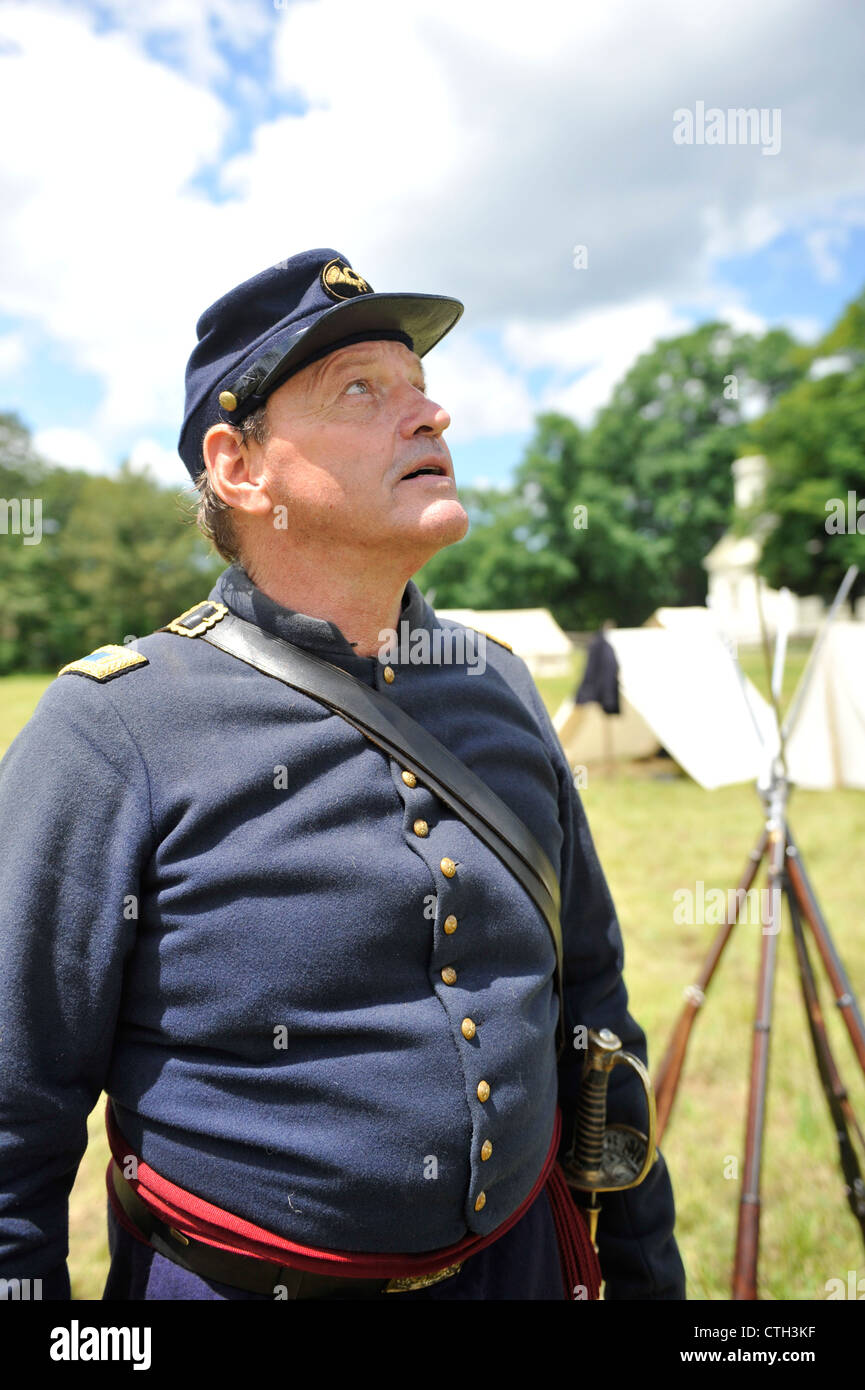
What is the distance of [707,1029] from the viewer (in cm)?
500

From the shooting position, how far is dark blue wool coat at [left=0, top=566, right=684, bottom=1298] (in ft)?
4.42

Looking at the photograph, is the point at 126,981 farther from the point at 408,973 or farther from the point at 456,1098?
the point at 456,1098

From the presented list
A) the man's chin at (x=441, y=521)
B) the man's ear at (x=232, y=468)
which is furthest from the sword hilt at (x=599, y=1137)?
the man's ear at (x=232, y=468)

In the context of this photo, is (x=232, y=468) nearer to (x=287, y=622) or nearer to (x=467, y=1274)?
(x=287, y=622)

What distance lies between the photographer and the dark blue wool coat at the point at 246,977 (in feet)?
4.42

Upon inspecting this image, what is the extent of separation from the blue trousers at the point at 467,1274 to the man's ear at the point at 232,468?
1365mm

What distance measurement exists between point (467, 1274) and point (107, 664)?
128cm

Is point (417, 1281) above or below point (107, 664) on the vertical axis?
below

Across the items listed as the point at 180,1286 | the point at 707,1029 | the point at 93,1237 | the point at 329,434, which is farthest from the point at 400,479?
the point at 707,1029

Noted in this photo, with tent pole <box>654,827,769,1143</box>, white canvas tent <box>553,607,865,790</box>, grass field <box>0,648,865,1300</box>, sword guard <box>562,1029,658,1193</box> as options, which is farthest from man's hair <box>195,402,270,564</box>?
grass field <box>0,648,865,1300</box>

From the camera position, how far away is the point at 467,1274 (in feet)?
5.18

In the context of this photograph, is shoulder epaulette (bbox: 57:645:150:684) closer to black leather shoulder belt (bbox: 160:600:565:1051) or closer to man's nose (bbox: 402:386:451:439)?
black leather shoulder belt (bbox: 160:600:565:1051)

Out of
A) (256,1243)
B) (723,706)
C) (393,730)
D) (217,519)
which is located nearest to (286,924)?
(393,730)

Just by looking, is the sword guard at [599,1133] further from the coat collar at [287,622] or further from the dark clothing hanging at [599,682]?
the dark clothing hanging at [599,682]
